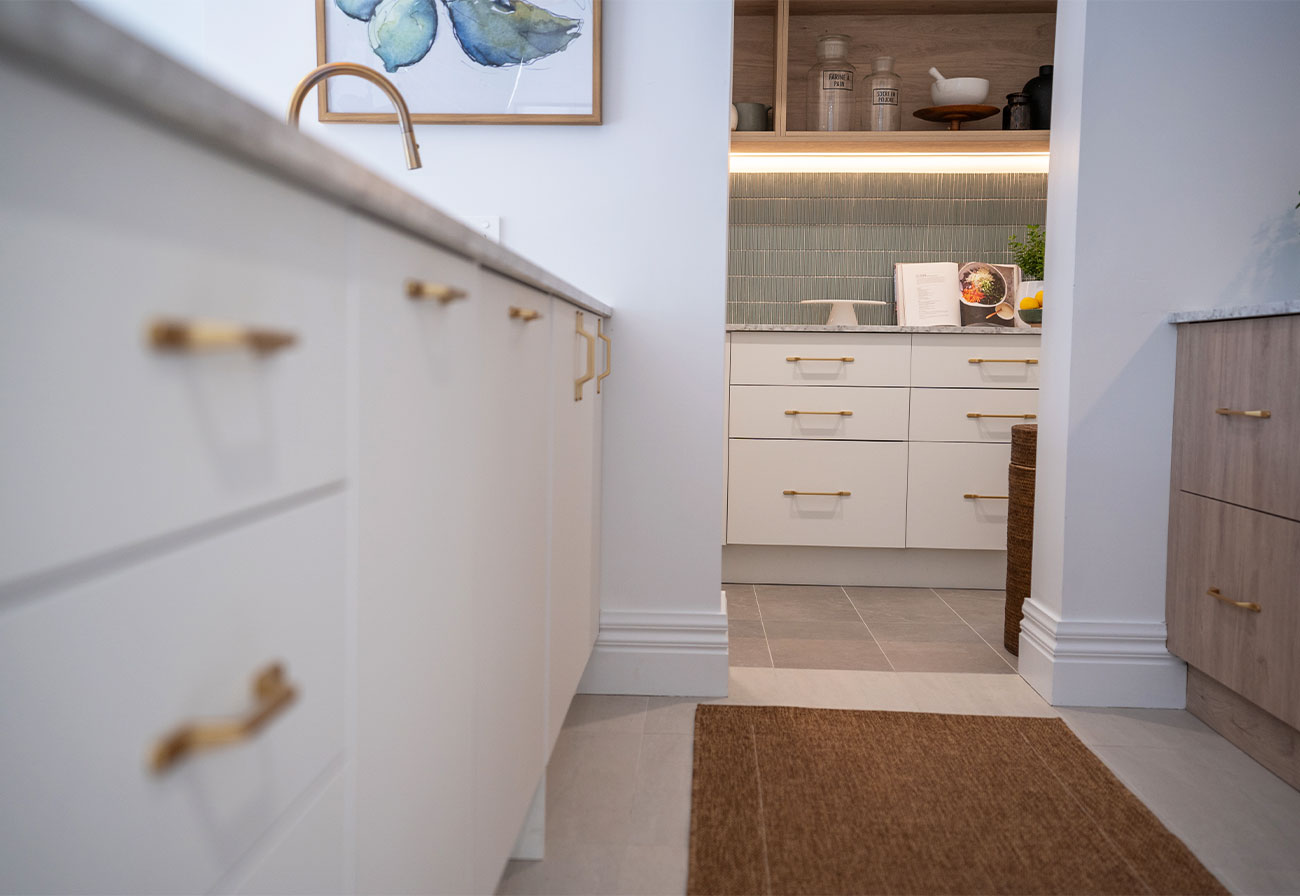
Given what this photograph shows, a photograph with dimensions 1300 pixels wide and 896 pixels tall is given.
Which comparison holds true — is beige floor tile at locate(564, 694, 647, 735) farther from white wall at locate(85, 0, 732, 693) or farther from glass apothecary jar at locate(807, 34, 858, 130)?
glass apothecary jar at locate(807, 34, 858, 130)

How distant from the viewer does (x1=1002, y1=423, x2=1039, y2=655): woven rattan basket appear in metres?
2.65

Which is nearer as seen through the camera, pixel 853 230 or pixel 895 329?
pixel 895 329

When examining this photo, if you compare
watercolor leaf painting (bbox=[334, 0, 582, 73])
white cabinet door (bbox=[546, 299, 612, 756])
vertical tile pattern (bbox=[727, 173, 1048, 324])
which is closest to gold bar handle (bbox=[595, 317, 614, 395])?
white cabinet door (bbox=[546, 299, 612, 756])

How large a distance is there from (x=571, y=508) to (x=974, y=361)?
2.03m

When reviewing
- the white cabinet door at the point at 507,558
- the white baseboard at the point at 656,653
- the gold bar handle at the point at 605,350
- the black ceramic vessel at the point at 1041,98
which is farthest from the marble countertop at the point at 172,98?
the black ceramic vessel at the point at 1041,98

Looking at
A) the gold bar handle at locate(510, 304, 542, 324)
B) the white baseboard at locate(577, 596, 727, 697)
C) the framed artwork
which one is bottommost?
the white baseboard at locate(577, 596, 727, 697)

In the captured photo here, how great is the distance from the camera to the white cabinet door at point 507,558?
1.07 metres

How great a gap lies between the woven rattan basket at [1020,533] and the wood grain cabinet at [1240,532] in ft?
1.42

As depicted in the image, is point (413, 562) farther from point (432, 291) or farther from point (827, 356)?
point (827, 356)

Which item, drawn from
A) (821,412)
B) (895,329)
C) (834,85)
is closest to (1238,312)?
(895,329)

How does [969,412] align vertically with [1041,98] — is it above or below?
below

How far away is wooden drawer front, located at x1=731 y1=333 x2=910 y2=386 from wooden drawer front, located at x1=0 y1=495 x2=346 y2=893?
2749mm

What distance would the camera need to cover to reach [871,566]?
347 cm

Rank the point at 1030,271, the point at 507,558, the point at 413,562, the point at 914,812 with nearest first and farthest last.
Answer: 1. the point at 413,562
2. the point at 507,558
3. the point at 914,812
4. the point at 1030,271
